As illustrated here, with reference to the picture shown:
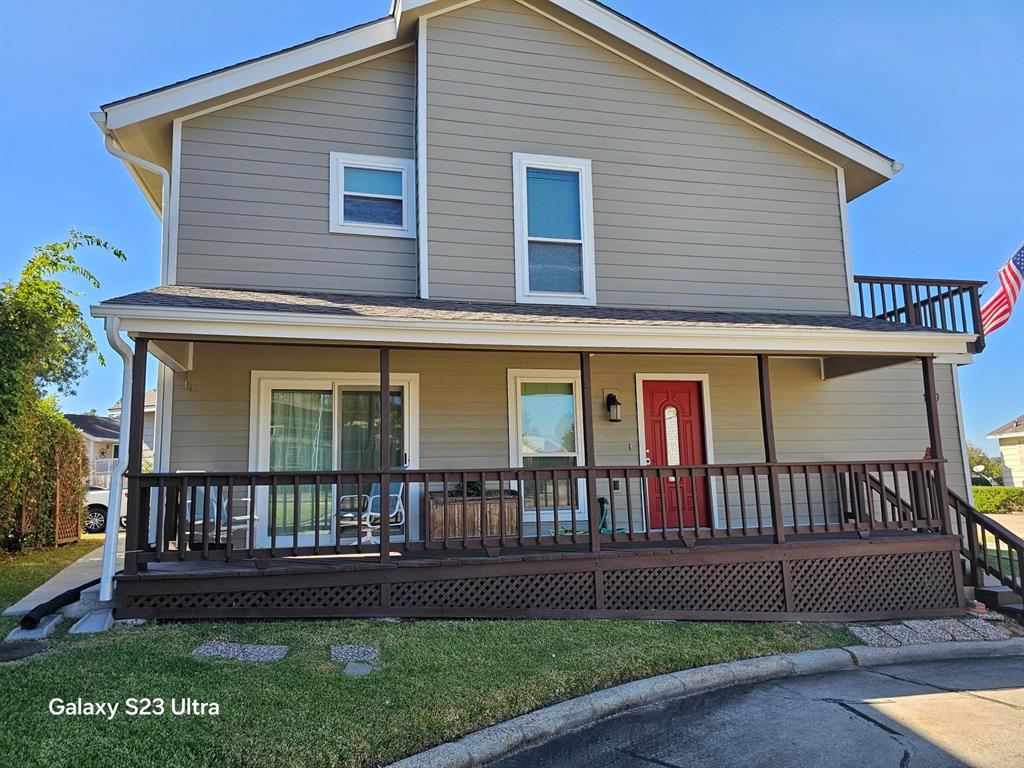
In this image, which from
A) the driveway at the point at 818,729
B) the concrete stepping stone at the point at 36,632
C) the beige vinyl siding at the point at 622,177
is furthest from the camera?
the beige vinyl siding at the point at 622,177

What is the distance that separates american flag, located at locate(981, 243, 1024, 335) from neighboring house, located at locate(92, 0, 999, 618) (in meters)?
1.76

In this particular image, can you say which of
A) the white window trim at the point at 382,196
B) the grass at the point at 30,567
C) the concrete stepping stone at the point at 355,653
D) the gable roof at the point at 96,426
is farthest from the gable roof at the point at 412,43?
the gable roof at the point at 96,426

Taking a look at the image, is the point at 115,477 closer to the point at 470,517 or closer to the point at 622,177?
the point at 470,517

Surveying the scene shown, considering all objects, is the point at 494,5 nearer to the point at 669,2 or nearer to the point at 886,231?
the point at 669,2

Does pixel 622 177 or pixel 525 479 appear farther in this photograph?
pixel 622 177

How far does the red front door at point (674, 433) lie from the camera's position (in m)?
8.72

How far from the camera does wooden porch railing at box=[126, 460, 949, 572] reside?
573 centimetres

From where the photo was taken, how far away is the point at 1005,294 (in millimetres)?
10727

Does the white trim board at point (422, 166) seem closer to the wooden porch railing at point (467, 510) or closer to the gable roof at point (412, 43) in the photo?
the gable roof at point (412, 43)

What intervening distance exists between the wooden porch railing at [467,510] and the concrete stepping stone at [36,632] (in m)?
0.79

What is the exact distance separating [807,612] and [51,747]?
6.47m

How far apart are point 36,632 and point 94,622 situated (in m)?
0.39

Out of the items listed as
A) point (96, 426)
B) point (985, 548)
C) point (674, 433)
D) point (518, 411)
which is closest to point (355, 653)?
point (518, 411)

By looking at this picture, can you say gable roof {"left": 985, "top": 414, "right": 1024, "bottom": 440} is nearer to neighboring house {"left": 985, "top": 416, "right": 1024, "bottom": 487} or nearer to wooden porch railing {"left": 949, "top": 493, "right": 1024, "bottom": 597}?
neighboring house {"left": 985, "top": 416, "right": 1024, "bottom": 487}
